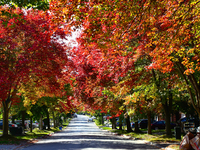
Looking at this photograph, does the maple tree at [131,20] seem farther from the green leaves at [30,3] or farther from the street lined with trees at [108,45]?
the green leaves at [30,3]

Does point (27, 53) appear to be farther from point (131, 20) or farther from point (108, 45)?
point (131, 20)

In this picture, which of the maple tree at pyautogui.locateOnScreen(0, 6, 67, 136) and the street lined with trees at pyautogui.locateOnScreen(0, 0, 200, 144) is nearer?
the street lined with trees at pyautogui.locateOnScreen(0, 0, 200, 144)

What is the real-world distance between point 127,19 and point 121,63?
6.90 metres

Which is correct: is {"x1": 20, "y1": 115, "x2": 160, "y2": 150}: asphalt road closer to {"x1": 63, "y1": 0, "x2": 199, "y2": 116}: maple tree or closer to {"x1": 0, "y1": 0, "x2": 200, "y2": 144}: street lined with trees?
{"x1": 0, "y1": 0, "x2": 200, "y2": 144}: street lined with trees

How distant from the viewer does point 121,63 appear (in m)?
15.6

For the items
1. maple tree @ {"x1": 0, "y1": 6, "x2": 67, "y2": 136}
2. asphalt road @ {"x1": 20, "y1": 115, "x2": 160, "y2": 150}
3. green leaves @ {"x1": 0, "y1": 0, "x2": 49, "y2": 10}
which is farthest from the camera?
asphalt road @ {"x1": 20, "y1": 115, "x2": 160, "y2": 150}

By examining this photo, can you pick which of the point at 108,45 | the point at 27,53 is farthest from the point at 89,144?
the point at 108,45

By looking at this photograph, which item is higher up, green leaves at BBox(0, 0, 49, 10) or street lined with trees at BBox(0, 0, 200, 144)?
green leaves at BBox(0, 0, 49, 10)

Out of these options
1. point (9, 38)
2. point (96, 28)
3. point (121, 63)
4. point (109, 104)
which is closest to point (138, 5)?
point (96, 28)

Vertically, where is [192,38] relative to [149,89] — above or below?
above

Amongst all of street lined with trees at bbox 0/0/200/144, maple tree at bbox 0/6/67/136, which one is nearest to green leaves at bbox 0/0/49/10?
street lined with trees at bbox 0/0/200/144

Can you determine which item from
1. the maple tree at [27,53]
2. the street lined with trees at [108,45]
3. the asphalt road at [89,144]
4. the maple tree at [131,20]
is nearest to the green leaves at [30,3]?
the street lined with trees at [108,45]

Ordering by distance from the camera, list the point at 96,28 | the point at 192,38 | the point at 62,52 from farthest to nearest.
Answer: the point at 62,52 < the point at 192,38 < the point at 96,28

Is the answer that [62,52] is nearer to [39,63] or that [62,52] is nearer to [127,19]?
[39,63]
